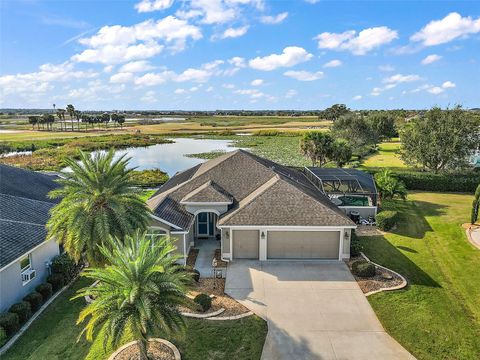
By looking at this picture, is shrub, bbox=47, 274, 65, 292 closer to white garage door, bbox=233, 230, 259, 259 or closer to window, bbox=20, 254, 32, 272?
window, bbox=20, 254, 32, 272

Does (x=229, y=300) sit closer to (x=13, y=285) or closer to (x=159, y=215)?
(x=159, y=215)

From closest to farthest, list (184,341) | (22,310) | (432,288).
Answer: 1. (184,341)
2. (22,310)
3. (432,288)

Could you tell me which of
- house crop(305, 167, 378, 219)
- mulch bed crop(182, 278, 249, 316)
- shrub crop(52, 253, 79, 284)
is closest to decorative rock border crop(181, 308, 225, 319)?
mulch bed crop(182, 278, 249, 316)

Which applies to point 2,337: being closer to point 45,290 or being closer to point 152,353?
point 45,290

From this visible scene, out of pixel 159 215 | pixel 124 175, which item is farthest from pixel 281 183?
pixel 124 175

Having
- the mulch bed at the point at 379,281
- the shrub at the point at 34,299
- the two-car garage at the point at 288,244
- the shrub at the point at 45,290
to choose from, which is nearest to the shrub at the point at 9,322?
the shrub at the point at 34,299

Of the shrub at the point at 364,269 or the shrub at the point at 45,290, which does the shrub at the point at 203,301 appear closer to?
the shrub at the point at 45,290

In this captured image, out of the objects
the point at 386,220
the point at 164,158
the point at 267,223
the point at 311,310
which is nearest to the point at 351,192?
the point at 386,220
